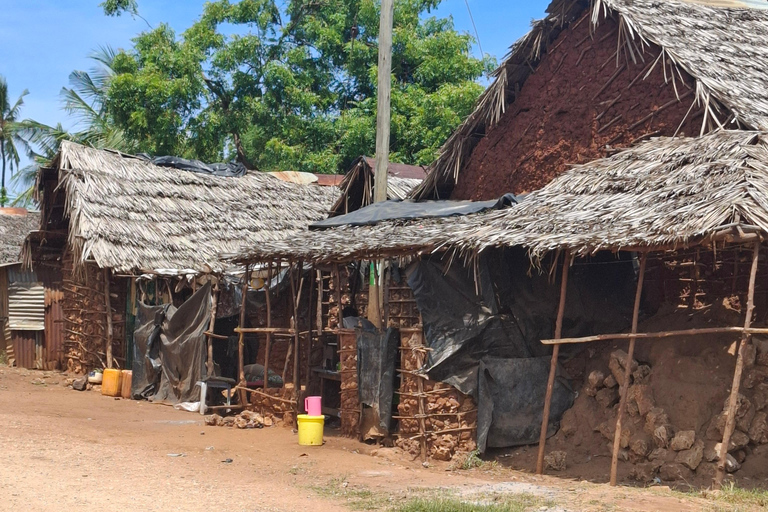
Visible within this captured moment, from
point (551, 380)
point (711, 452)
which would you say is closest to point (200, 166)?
point (551, 380)

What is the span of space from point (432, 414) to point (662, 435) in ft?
8.01

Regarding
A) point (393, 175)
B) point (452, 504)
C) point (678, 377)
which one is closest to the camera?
point (452, 504)

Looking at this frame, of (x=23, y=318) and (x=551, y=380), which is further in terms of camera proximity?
(x=23, y=318)

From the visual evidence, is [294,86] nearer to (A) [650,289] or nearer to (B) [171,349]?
(B) [171,349]

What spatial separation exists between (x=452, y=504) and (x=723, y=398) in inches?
133

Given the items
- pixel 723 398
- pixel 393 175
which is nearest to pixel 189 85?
pixel 393 175

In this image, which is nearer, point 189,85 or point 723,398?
point 723,398

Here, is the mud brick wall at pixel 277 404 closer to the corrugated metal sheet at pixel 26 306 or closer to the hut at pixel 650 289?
the hut at pixel 650 289

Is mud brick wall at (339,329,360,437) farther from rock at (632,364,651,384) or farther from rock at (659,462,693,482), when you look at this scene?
rock at (659,462,693,482)

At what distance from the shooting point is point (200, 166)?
20.0 meters

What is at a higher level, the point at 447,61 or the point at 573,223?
the point at 447,61

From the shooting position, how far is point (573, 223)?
8.80 m

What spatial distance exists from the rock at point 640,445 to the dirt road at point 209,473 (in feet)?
2.83

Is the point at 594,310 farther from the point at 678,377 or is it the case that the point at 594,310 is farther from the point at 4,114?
the point at 4,114
